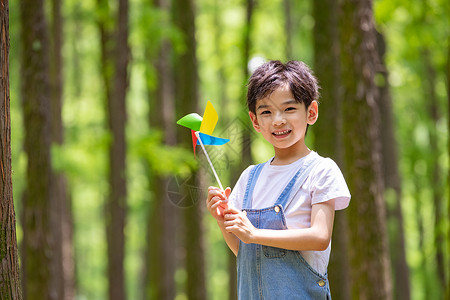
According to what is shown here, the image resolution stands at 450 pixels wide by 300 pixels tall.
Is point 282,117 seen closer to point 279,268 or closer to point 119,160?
point 279,268

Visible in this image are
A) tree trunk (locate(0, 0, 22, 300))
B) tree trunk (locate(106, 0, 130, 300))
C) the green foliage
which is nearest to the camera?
tree trunk (locate(0, 0, 22, 300))

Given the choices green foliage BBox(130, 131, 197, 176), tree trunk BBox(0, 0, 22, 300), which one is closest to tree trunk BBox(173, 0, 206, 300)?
green foliage BBox(130, 131, 197, 176)

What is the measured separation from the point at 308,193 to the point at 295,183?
0.24 ft

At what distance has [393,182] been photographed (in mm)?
12672

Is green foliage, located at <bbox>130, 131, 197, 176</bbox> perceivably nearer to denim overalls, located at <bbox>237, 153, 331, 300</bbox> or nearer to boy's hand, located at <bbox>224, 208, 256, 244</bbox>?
denim overalls, located at <bbox>237, 153, 331, 300</bbox>

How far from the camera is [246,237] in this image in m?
2.29

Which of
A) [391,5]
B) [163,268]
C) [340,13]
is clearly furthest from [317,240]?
[163,268]

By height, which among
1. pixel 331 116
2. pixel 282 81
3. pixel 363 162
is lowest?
pixel 363 162

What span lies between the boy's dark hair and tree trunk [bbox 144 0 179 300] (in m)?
9.55

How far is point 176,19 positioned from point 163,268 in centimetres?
548

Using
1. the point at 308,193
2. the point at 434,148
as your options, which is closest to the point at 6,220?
the point at 308,193

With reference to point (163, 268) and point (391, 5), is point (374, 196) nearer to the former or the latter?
point (391, 5)

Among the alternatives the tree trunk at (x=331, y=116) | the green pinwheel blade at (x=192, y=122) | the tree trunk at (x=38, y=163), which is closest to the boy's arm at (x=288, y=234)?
the green pinwheel blade at (x=192, y=122)

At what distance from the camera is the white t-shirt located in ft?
7.80
